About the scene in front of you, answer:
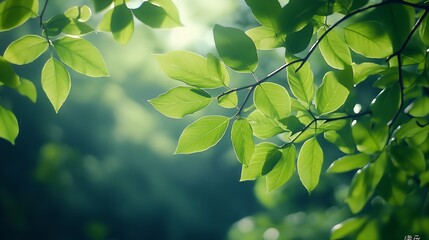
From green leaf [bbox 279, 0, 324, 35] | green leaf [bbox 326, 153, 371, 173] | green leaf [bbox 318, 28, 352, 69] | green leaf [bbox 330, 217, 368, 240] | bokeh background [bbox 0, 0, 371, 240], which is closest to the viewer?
green leaf [bbox 279, 0, 324, 35]

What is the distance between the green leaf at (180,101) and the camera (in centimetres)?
69

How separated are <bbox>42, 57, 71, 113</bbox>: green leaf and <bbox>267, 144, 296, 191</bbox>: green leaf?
1.46 feet

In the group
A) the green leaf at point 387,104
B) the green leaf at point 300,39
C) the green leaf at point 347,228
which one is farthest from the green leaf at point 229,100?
the green leaf at point 347,228

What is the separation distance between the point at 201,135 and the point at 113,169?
551cm

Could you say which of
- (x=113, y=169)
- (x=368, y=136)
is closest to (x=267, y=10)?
(x=368, y=136)

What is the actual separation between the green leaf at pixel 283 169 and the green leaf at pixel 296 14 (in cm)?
26

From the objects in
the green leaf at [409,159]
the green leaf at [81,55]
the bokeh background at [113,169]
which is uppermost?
the green leaf at [81,55]

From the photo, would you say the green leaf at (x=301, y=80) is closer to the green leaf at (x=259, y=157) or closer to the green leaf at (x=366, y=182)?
the green leaf at (x=259, y=157)

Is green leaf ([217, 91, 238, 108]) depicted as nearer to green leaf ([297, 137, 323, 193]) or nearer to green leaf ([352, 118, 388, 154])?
green leaf ([297, 137, 323, 193])

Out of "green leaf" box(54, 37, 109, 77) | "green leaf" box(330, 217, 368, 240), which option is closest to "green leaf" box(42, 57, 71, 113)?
"green leaf" box(54, 37, 109, 77)

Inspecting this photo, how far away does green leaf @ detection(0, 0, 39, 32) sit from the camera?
0.65 metres

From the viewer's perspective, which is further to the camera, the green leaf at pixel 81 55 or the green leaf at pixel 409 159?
the green leaf at pixel 409 159

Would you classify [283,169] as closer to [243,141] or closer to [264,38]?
[243,141]

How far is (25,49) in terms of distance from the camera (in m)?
0.72
